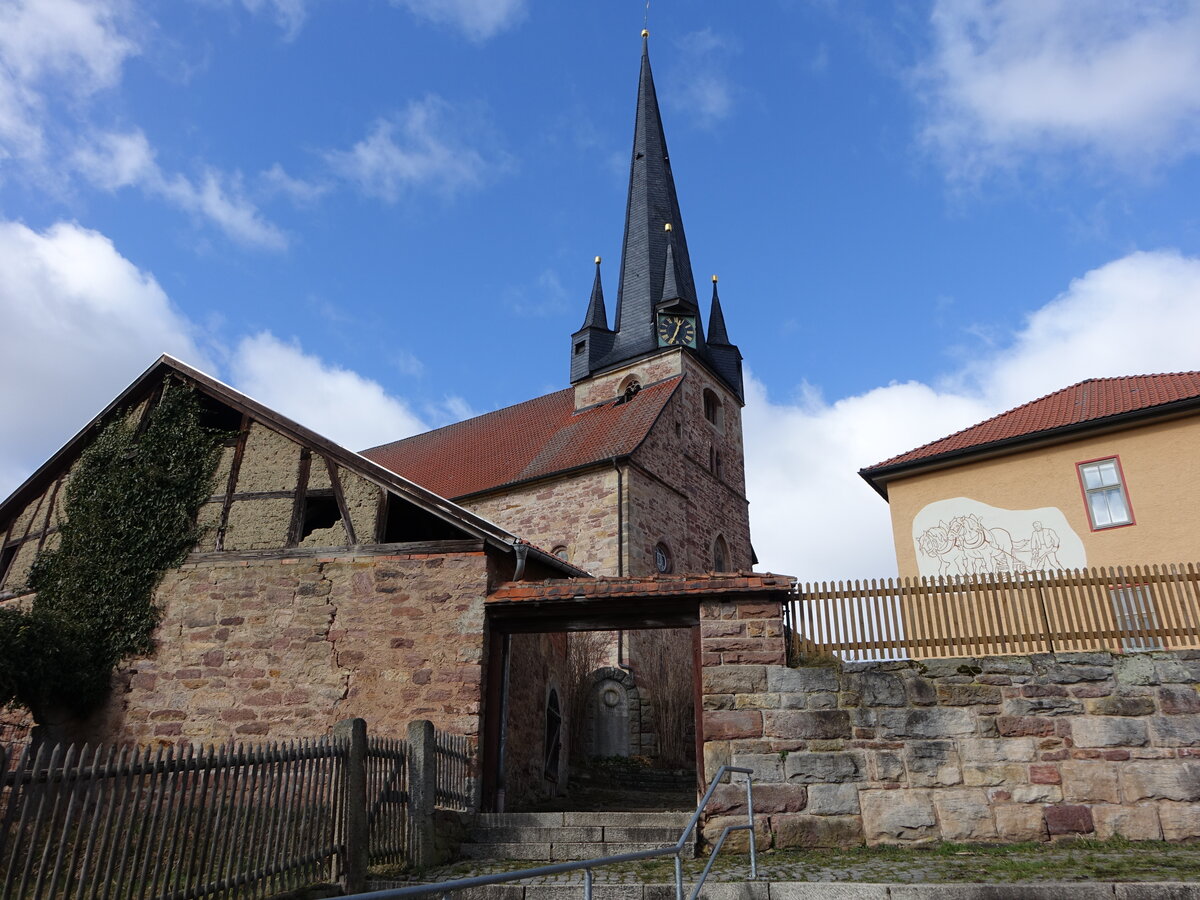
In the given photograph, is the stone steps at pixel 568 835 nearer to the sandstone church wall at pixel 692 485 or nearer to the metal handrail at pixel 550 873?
the metal handrail at pixel 550 873

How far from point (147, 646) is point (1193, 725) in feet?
36.8

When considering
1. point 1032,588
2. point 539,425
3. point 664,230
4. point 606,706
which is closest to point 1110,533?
point 1032,588

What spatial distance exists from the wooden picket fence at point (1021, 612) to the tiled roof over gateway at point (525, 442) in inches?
487

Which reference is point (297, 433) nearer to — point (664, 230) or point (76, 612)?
point (76, 612)

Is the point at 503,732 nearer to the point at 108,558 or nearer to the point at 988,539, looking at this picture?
the point at 108,558

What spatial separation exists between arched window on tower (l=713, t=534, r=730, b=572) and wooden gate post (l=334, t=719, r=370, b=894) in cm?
1773

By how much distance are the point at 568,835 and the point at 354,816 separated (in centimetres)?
217

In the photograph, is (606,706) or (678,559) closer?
(606,706)

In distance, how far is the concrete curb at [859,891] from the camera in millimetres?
5918

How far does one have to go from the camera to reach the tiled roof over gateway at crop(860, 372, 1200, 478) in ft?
41.3

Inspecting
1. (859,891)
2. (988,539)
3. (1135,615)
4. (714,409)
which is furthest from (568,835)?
(714,409)

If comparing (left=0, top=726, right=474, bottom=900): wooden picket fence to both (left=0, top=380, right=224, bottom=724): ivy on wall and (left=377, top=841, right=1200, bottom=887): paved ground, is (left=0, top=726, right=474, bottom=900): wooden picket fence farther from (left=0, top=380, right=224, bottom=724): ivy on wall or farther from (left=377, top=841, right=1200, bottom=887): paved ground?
(left=0, top=380, right=224, bottom=724): ivy on wall

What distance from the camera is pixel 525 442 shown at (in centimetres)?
2594

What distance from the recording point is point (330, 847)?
23.1 feet
